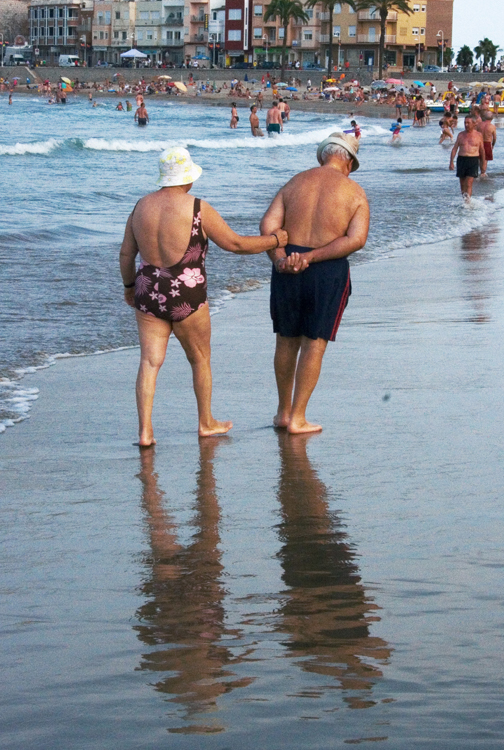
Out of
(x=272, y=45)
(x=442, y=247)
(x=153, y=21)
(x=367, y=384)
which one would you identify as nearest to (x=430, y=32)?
(x=272, y=45)

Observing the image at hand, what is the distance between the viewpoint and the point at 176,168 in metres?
4.41

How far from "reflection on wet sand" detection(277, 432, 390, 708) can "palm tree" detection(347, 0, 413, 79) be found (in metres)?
94.4

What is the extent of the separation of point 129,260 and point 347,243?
980mm

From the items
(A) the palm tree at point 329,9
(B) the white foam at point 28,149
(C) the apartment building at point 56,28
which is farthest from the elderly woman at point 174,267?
(C) the apartment building at point 56,28

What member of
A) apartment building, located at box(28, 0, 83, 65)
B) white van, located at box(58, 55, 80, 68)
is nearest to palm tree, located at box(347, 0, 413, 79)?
white van, located at box(58, 55, 80, 68)

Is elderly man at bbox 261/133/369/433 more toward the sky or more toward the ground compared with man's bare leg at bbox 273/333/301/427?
more toward the sky

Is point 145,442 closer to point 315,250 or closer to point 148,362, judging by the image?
point 148,362

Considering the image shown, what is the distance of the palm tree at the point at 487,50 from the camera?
116 metres

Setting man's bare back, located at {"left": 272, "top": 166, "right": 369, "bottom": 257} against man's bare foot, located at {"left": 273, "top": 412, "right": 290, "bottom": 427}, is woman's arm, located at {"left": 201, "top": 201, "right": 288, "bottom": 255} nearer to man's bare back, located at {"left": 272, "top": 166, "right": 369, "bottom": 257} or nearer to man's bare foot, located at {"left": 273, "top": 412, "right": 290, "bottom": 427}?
man's bare back, located at {"left": 272, "top": 166, "right": 369, "bottom": 257}

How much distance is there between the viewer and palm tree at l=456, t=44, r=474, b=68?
117 meters

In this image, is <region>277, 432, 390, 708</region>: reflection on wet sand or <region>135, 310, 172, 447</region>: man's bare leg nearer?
<region>277, 432, 390, 708</region>: reflection on wet sand

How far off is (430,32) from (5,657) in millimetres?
112720

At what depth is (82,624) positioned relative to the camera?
2.70 meters

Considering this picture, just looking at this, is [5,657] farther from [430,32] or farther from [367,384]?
[430,32]
